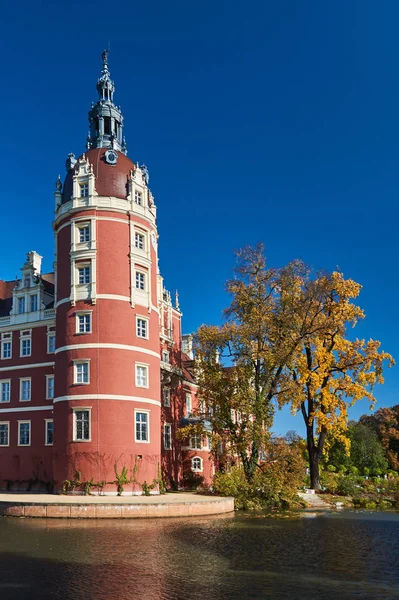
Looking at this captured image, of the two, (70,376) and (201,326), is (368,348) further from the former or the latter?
(70,376)

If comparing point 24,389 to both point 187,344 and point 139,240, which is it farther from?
point 187,344

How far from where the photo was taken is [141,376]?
4241 cm

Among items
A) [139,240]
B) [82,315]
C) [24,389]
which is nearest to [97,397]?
[82,315]

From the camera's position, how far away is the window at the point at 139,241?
4470 cm

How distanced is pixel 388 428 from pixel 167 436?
51124 millimetres

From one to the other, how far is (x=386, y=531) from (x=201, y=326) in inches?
772

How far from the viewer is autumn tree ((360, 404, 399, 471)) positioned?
8502cm

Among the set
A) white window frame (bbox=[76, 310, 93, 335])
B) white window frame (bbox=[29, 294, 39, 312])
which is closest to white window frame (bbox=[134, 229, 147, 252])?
white window frame (bbox=[76, 310, 93, 335])

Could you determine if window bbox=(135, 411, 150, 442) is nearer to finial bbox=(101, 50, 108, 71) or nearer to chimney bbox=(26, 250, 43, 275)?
chimney bbox=(26, 250, 43, 275)

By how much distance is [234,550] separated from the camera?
21844 mm

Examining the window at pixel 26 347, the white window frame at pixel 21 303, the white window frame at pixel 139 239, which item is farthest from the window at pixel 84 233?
the window at pixel 26 347

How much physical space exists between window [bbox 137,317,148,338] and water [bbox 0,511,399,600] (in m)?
15.9

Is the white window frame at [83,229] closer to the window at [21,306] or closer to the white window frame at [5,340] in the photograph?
the window at [21,306]

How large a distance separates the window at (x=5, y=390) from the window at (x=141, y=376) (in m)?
13.5
